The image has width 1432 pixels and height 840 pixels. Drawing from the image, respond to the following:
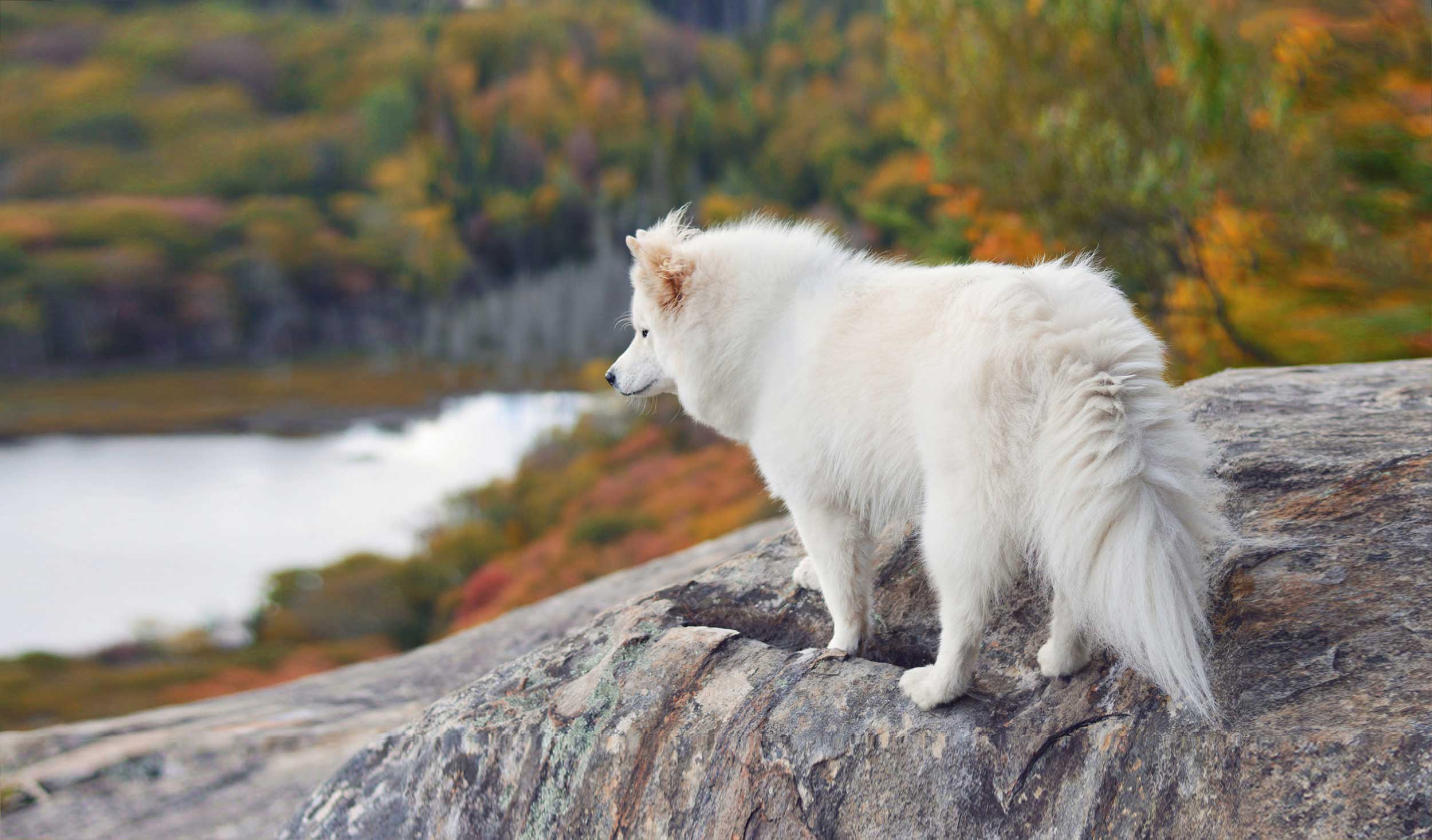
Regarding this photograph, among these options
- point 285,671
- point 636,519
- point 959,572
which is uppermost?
point 959,572

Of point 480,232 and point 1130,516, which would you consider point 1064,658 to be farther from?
point 480,232

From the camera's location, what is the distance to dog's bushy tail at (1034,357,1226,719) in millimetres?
2432

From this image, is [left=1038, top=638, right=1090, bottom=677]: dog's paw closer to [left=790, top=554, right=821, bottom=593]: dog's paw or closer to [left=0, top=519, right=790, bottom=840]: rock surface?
[left=790, top=554, right=821, bottom=593]: dog's paw

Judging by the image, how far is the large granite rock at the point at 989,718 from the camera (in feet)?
7.92

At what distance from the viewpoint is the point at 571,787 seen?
10.6 ft

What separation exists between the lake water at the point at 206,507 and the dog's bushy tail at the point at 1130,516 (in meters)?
23.4

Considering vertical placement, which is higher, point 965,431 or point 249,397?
point 965,431

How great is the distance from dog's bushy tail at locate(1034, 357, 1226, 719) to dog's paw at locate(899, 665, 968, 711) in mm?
510

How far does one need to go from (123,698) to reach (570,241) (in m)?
26.1

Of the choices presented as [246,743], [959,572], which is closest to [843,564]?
[959,572]

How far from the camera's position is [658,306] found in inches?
147

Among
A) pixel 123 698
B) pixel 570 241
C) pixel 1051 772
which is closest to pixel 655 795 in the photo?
pixel 1051 772

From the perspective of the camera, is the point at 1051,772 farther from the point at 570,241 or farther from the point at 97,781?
the point at 570,241

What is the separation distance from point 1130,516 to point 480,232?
40.9 metres
